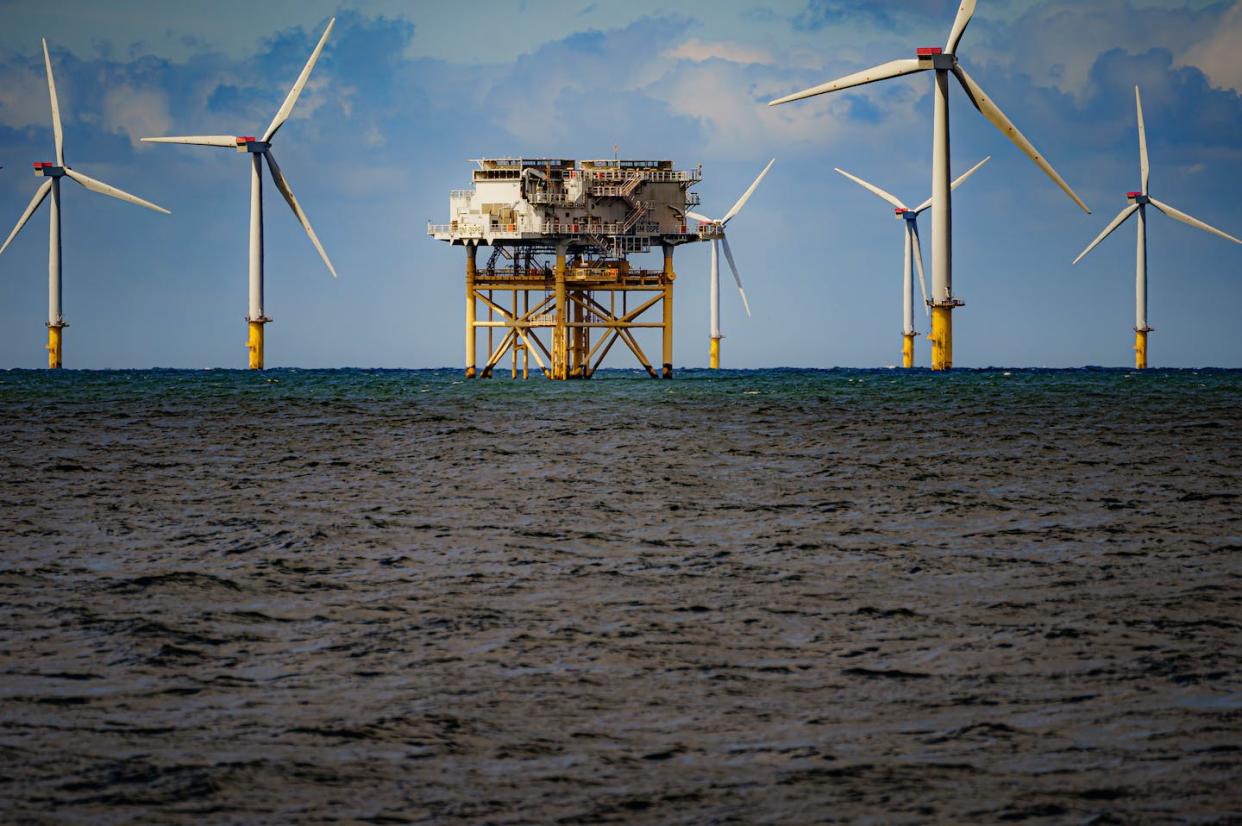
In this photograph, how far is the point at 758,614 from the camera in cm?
1825

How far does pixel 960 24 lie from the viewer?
10875 cm

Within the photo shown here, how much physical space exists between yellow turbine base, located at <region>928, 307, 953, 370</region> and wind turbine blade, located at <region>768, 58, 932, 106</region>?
18322mm

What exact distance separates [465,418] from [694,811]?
183ft

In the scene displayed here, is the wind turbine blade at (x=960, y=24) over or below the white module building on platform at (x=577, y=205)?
over

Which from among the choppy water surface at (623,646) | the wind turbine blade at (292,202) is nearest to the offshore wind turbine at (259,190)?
the wind turbine blade at (292,202)

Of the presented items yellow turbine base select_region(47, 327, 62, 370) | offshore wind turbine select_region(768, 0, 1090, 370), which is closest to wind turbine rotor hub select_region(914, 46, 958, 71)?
offshore wind turbine select_region(768, 0, 1090, 370)

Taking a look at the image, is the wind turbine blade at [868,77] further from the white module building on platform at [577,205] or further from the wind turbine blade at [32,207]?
the wind turbine blade at [32,207]

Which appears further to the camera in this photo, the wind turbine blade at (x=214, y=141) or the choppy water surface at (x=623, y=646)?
the wind turbine blade at (x=214, y=141)

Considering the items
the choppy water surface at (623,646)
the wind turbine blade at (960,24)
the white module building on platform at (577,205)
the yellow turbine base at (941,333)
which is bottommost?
the choppy water surface at (623,646)

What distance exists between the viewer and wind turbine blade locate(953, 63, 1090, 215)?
96250 millimetres

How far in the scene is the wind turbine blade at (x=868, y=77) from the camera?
10106 centimetres

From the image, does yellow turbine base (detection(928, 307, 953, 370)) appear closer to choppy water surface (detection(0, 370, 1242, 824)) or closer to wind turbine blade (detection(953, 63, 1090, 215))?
wind turbine blade (detection(953, 63, 1090, 215))

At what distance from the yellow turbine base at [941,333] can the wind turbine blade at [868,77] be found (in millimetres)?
18322

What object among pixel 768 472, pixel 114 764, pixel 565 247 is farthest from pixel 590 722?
pixel 565 247
